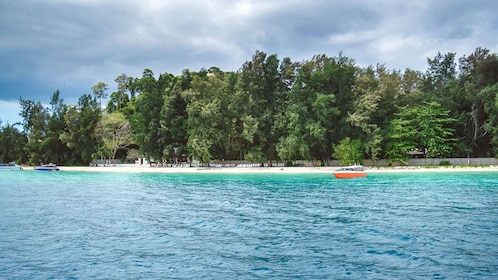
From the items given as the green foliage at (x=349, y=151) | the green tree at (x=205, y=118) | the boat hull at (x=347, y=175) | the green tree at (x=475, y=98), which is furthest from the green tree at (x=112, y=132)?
the green tree at (x=475, y=98)

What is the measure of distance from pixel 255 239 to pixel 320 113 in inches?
1616

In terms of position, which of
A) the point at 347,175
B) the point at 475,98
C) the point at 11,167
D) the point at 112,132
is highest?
the point at 475,98

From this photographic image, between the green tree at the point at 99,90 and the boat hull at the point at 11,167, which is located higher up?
the green tree at the point at 99,90

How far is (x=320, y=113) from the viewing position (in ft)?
171

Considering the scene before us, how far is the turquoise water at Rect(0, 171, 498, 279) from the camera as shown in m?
9.37

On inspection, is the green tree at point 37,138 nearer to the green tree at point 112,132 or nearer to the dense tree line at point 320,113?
the green tree at point 112,132

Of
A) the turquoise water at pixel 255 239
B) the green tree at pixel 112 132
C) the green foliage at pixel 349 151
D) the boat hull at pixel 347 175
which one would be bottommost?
the turquoise water at pixel 255 239

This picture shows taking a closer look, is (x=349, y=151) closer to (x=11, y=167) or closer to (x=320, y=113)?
(x=320, y=113)

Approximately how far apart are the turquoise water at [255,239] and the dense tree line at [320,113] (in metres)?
30.7

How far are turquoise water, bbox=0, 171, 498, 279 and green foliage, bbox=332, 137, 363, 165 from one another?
29.0 m

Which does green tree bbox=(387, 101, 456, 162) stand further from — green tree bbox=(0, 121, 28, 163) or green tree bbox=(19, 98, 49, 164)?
green tree bbox=(0, 121, 28, 163)

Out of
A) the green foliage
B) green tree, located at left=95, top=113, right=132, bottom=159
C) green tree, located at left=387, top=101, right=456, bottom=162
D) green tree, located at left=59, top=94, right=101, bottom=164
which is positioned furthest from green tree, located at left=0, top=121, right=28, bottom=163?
green tree, located at left=387, top=101, right=456, bottom=162

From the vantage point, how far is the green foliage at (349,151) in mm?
51156

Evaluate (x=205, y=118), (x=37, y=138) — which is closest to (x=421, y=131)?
(x=205, y=118)
